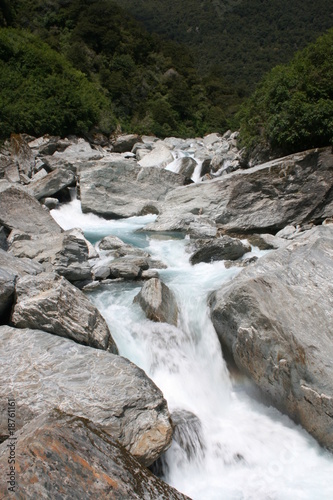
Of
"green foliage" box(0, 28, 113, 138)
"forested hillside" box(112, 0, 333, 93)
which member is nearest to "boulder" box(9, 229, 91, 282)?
"green foliage" box(0, 28, 113, 138)

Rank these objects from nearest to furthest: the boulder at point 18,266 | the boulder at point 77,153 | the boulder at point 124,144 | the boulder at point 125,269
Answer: the boulder at point 18,266
the boulder at point 125,269
the boulder at point 77,153
the boulder at point 124,144

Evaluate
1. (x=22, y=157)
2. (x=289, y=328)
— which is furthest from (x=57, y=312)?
(x=22, y=157)

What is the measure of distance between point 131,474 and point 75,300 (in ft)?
9.69

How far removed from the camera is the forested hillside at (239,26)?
8688cm

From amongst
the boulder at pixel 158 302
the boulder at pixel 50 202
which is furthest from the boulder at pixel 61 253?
the boulder at pixel 50 202

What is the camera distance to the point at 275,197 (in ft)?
43.7

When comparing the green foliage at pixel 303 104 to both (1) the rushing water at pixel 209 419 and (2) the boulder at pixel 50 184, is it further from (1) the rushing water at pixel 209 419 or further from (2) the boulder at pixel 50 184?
(1) the rushing water at pixel 209 419

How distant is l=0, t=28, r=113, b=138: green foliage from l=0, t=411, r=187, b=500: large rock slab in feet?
67.1

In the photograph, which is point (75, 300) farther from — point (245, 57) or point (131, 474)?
point (245, 57)

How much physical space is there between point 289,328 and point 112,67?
3463cm

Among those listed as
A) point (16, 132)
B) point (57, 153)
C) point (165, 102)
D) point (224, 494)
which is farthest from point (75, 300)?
point (165, 102)

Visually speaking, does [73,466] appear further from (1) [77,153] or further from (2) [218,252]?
(1) [77,153]

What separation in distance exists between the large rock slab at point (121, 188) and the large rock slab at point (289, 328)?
907cm

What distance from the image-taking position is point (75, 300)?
5949mm
